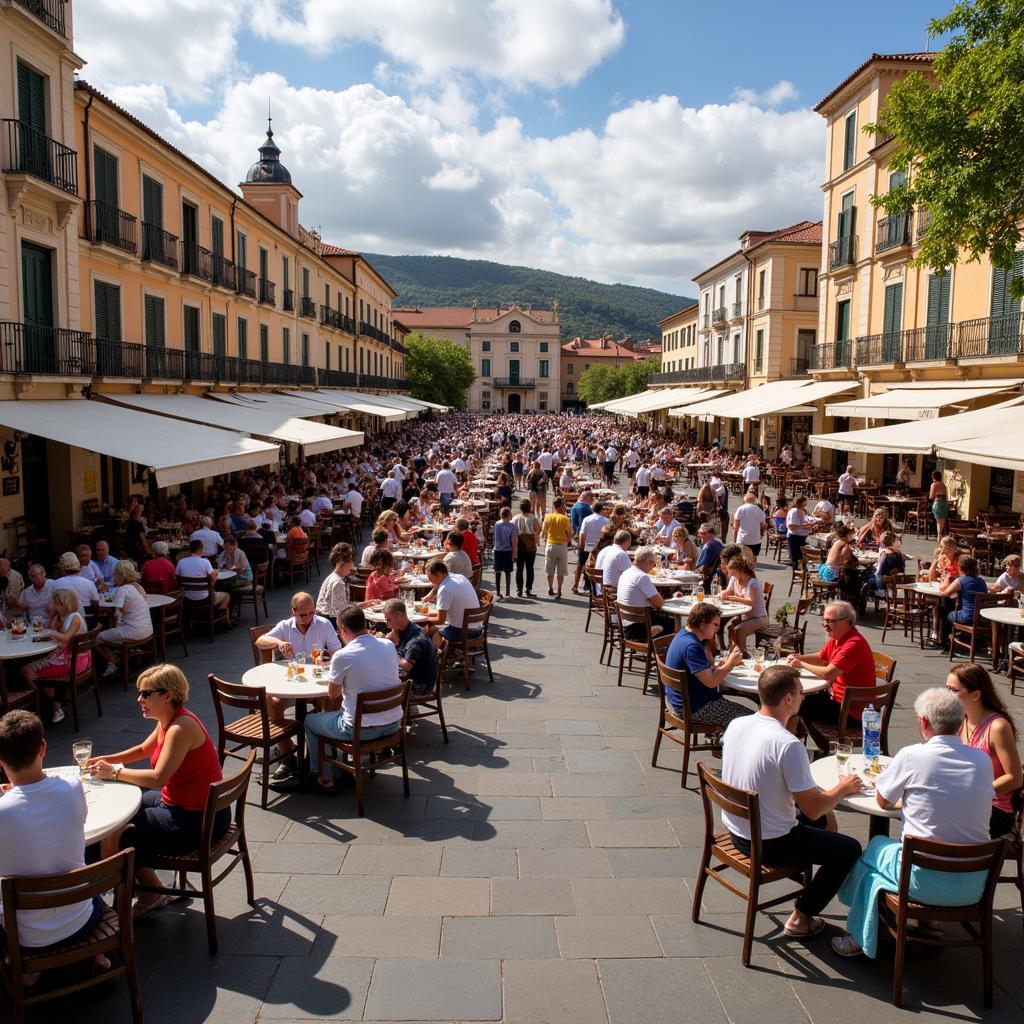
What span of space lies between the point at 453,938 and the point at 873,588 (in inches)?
345

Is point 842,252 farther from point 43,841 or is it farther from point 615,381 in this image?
point 615,381

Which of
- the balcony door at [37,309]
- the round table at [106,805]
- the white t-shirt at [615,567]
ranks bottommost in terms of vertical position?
the round table at [106,805]

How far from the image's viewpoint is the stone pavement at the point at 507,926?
12.4 ft

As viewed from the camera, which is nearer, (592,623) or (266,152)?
(592,623)

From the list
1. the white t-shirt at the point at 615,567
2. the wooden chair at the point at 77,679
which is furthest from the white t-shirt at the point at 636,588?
the wooden chair at the point at 77,679

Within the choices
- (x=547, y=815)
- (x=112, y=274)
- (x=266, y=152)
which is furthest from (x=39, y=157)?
(x=266, y=152)

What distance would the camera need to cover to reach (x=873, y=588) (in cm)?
1126

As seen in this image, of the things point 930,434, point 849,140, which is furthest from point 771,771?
point 849,140

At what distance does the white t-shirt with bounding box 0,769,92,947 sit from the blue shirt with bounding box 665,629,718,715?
4.00 meters

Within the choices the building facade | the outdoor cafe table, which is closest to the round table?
the outdoor cafe table

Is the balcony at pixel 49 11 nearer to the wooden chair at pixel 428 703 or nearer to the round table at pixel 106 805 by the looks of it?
the wooden chair at pixel 428 703

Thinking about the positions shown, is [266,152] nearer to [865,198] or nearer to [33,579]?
[865,198]

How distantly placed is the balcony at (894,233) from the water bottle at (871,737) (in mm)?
19732

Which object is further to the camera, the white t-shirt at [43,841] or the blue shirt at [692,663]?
the blue shirt at [692,663]
